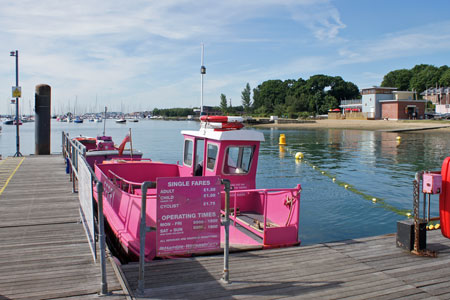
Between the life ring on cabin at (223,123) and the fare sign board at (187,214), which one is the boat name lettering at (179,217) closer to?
the fare sign board at (187,214)

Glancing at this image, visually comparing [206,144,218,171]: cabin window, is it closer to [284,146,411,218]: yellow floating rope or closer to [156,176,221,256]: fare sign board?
[156,176,221,256]: fare sign board

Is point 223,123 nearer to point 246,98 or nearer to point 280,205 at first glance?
point 280,205

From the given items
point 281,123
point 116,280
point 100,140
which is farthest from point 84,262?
point 281,123

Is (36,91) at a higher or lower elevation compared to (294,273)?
higher

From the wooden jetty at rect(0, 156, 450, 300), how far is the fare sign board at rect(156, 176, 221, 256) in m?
0.55

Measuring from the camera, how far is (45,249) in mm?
6730

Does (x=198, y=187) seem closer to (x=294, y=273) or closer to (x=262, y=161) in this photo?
(x=294, y=273)

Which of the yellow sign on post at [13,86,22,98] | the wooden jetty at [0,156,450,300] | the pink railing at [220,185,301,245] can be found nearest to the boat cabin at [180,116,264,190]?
the pink railing at [220,185,301,245]

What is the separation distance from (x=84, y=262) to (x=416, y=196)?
5.58 m

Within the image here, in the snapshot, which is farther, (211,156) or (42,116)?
(42,116)

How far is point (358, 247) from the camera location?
731 cm

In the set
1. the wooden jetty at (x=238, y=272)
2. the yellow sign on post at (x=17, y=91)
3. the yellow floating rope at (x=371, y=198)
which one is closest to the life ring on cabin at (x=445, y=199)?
the wooden jetty at (x=238, y=272)

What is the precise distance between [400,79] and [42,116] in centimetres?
15079

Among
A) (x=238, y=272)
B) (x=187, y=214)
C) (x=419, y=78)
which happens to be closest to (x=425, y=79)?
(x=419, y=78)
